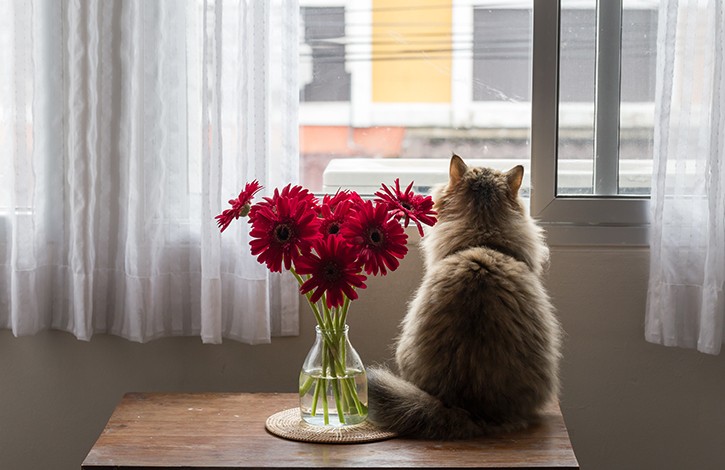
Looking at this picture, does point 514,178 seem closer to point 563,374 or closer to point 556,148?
point 556,148

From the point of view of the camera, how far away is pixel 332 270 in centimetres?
156

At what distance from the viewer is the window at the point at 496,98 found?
2143 mm

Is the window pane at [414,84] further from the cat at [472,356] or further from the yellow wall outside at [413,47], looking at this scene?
the cat at [472,356]

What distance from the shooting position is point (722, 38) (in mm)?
1975

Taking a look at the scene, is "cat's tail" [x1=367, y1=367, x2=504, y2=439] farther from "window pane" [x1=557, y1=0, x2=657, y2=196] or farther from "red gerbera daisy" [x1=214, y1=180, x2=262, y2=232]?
"window pane" [x1=557, y1=0, x2=657, y2=196]

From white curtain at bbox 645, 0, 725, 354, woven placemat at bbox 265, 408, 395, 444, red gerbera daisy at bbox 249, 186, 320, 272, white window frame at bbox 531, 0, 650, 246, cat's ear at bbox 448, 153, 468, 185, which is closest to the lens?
red gerbera daisy at bbox 249, 186, 320, 272

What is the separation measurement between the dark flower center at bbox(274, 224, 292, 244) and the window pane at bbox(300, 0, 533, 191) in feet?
2.20

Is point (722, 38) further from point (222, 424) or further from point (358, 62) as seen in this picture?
point (222, 424)

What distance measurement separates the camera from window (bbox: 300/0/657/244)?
7.03ft

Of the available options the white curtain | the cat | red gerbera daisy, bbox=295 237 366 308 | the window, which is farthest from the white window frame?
red gerbera daisy, bbox=295 237 366 308

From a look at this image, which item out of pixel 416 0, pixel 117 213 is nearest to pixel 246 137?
pixel 117 213

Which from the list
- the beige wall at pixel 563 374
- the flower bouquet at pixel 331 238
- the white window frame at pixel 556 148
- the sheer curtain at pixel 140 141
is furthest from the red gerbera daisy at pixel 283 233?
the white window frame at pixel 556 148

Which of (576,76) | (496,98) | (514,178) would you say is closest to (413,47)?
(496,98)

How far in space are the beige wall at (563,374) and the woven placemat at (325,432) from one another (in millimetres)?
446
